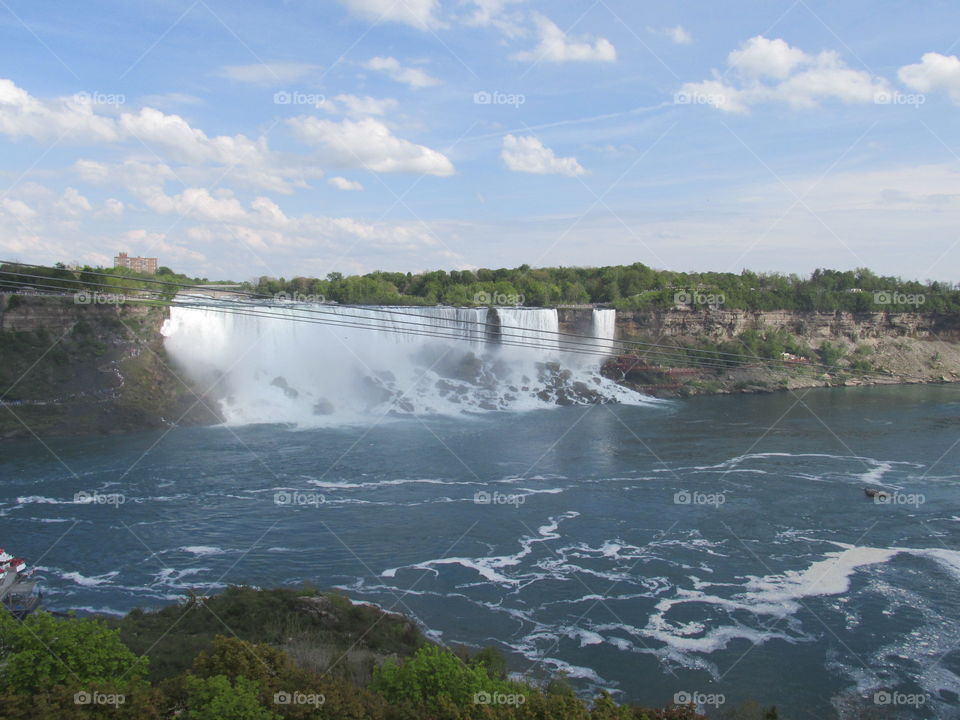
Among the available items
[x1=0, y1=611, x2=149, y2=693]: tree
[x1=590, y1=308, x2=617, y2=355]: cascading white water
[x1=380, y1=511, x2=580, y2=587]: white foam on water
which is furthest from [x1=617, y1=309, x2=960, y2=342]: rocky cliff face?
[x1=0, y1=611, x2=149, y2=693]: tree

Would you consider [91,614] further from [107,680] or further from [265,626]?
[107,680]

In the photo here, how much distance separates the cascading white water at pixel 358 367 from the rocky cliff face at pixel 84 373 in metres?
1.32

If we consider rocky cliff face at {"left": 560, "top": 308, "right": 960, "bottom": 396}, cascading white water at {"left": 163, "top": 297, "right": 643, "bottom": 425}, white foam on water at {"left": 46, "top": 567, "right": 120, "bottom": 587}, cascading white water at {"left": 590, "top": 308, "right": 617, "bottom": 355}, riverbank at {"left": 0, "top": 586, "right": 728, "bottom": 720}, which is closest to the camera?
riverbank at {"left": 0, "top": 586, "right": 728, "bottom": 720}

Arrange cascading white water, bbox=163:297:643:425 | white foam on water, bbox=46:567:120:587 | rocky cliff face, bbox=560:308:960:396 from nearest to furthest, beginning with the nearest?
white foam on water, bbox=46:567:120:587, cascading white water, bbox=163:297:643:425, rocky cliff face, bbox=560:308:960:396

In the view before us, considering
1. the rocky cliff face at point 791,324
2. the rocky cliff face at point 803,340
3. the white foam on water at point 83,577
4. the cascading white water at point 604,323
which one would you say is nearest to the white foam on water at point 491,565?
the white foam on water at point 83,577

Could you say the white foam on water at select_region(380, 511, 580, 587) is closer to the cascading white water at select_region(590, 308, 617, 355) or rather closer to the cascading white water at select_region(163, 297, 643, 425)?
the cascading white water at select_region(163, 297, 643, 425)

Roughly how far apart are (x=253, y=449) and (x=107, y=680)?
54.4 feet

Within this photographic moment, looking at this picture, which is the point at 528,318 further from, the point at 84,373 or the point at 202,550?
the point at 202,550

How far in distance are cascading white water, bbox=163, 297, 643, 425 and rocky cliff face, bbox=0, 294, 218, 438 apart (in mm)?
1316

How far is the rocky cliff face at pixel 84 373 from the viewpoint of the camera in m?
26.6

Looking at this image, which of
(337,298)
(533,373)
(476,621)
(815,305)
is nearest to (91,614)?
(476,621)

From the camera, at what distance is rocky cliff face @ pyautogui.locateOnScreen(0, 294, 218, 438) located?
26578 mm

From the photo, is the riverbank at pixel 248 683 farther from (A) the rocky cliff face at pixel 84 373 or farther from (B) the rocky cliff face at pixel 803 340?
(B) the rocky cliff face at pixel 803 340

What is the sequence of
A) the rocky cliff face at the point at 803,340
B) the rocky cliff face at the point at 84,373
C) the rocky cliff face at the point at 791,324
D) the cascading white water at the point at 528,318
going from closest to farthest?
the rocky cliff face at the point at 84,373 → the cascading white water at the point at 528,318 → the rocky cliff face at the point at 803,340 → the rocky cliff face at the point at 791,324
